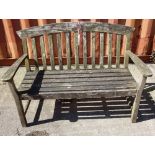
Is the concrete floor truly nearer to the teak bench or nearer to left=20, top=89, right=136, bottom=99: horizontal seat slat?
the teak bench

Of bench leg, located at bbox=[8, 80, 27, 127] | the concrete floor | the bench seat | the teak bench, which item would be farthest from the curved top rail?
the concrete floor

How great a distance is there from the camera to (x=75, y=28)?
3.80 metres

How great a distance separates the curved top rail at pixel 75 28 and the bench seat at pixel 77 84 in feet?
2.12

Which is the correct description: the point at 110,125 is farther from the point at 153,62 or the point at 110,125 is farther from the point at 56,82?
the point at 153,62

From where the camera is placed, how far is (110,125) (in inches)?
148

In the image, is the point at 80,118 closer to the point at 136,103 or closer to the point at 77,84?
the point at 77,84

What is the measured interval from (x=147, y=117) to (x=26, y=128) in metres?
1.91

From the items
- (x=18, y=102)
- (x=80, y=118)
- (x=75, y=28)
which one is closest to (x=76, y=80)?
(x=80, y=118)

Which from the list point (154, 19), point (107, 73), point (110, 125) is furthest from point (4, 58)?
point (154, 19)

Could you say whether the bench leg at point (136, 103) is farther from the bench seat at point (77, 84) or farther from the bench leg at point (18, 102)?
the bench leg at point (18, 102)

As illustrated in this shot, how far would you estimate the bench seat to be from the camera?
3.44 m

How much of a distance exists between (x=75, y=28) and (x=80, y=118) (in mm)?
1424
